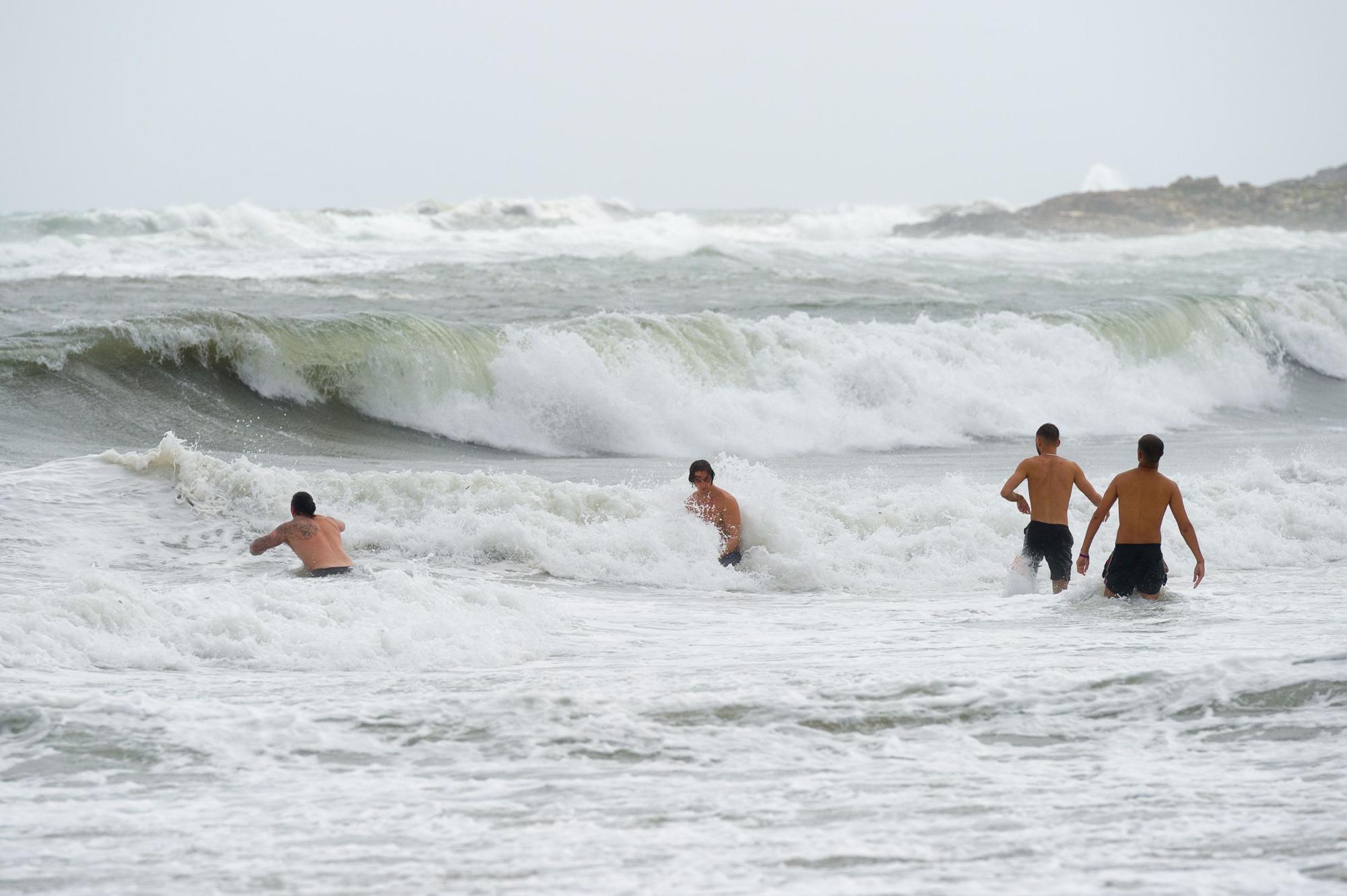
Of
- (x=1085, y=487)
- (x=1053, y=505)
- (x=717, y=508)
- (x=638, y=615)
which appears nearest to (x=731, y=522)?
(x=717, y=508)

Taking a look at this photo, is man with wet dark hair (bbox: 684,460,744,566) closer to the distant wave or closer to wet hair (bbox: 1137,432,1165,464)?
wet hair (bbox: 1137,432,1165,464)

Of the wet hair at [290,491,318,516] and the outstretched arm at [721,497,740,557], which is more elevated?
the wet hair at [290,491,318,516]

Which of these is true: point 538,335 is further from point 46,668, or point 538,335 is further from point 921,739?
point 921,739

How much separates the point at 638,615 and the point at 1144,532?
294cm

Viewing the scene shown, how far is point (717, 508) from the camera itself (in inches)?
371

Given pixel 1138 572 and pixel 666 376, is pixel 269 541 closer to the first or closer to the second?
pixel 1138 572

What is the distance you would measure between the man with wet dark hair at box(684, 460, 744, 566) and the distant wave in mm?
5255

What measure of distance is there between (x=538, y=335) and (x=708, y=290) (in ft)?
31.6

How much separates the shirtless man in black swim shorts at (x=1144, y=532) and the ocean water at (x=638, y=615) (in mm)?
192

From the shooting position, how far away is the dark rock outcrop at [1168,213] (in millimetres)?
63812

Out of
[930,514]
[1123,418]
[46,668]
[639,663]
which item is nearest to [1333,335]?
[1123,418]

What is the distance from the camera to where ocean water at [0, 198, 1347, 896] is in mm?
4195

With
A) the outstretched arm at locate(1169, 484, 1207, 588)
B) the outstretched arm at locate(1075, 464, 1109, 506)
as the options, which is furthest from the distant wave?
the outstretched arm at locate(1169, 484, 1207, 588)

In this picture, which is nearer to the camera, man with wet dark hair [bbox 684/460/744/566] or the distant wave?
man with wet dark hair [bbox 684/460/744/566]
